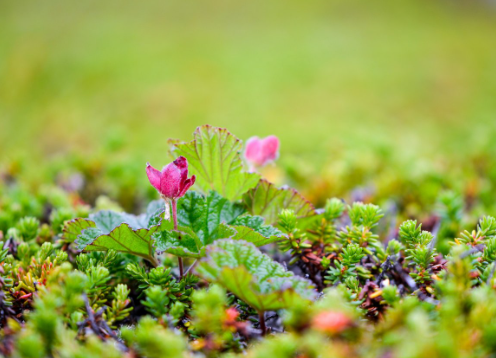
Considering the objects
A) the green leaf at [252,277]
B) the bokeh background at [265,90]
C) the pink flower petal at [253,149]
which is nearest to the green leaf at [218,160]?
the pink flower petal at [253,149]

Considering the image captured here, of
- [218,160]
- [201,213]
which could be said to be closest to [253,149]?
[218,160]

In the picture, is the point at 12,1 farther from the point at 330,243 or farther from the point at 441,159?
the point at 330,243

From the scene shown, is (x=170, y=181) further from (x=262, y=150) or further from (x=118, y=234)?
(x=262, y=150)

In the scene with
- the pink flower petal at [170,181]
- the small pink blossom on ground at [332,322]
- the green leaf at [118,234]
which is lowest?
the small pink blossom on ground at [332,322]

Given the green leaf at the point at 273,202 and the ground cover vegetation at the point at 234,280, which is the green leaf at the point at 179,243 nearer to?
the ground cover vegetation at the point at 234,280

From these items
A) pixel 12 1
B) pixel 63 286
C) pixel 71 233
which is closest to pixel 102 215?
pixel 71 233

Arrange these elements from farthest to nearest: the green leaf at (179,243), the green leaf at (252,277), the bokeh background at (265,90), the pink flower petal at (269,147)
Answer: the bokeh background at (265,90), the pink flower petal at (269,147), the green leaf at (179,243), the green leaf at (252,277)

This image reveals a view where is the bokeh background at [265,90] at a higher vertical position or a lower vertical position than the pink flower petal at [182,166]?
higher
